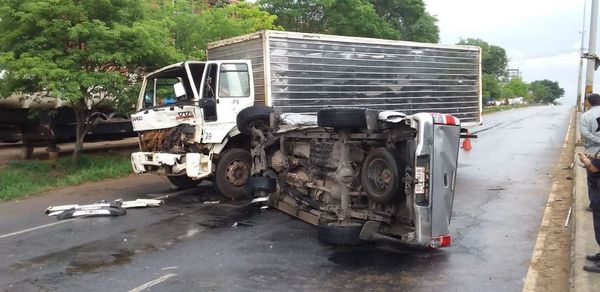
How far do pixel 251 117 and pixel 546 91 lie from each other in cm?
15113

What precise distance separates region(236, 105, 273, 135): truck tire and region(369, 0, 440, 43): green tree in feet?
65.2

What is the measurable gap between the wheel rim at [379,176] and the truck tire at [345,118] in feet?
1.61

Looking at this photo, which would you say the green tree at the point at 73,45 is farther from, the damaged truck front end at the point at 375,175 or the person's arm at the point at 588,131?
the person's arm at the point at 588,131

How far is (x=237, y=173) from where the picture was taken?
31.5 ft

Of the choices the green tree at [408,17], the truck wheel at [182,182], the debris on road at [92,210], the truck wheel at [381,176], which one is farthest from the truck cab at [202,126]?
the green tree at [408,17]

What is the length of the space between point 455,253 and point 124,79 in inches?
341

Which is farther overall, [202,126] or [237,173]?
[237,173]

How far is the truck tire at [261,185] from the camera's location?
8406 millimetres

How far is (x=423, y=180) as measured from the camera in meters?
5.62

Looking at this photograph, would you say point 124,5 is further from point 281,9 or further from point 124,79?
point 281,9

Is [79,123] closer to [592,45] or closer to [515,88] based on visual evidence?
[592,45]

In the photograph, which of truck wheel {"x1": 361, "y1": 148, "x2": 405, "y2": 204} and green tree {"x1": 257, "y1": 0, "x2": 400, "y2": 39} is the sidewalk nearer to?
truck wheel {"x1": 361, "y1": 148, "x2": 405, "y2": 204}

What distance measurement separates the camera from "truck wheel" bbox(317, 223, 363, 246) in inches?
245

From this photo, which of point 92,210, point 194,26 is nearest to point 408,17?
point 194,26
